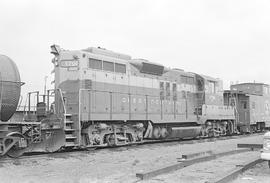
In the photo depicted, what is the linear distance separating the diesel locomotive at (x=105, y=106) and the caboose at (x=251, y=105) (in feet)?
15.7

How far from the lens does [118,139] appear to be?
14.4 metres

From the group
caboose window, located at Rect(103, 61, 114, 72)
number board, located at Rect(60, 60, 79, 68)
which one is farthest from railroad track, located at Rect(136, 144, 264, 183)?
number board, located at Rect(60, 60, 79, 68)

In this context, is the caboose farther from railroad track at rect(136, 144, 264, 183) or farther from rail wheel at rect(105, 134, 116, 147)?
railroad track at rect(136, 144, 264, 183)

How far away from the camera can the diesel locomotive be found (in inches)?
453

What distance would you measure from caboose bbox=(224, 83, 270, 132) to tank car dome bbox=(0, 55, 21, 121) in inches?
648

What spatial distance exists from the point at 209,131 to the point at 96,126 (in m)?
9.14

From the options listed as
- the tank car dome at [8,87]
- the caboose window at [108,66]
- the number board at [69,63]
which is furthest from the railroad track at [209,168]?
the number board at [69,63]

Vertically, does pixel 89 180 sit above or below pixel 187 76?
below

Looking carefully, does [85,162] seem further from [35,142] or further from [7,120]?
[7,120]

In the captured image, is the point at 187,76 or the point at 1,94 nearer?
the point at 1,94

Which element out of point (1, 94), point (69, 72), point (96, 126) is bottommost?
point (96, 126)

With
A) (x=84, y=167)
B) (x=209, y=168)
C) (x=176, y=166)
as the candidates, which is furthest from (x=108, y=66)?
(x=209, y=168)

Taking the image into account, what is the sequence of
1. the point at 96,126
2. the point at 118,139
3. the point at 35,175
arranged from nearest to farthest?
the point at 35,175, the point at 96,126, the point at 118,139

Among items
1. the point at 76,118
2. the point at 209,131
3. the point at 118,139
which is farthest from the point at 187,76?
the point at 76,118
